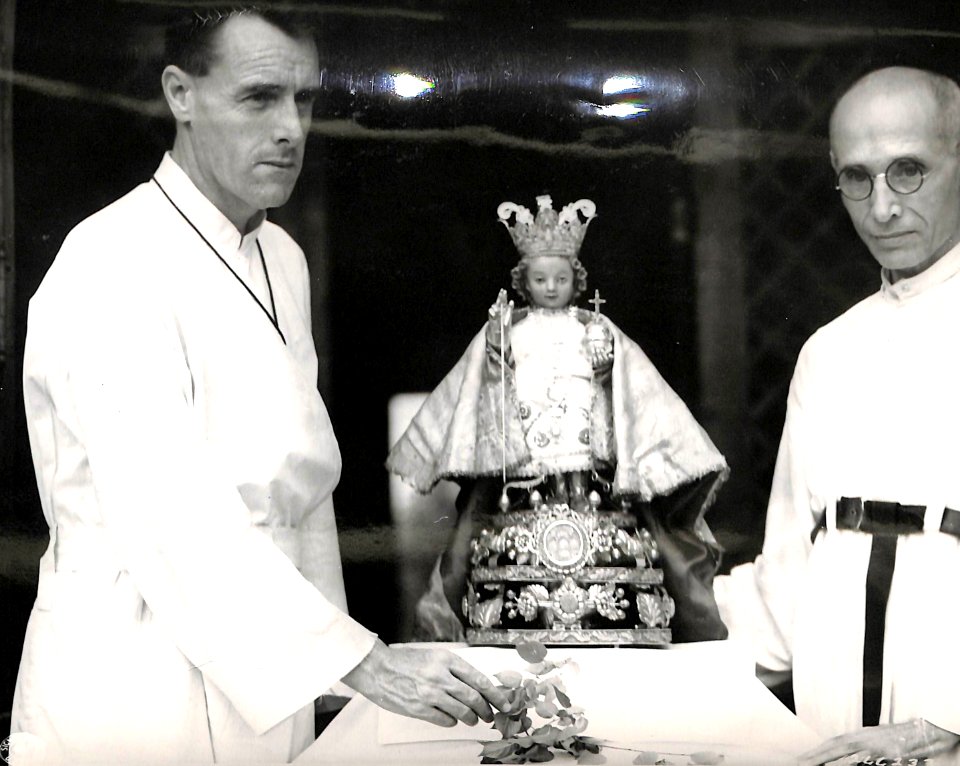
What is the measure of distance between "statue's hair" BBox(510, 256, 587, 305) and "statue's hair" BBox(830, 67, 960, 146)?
3.35ft

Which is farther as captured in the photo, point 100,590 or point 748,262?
point 748,262

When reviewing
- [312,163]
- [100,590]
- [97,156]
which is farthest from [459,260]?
[100,590]

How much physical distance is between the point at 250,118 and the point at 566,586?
1.90m

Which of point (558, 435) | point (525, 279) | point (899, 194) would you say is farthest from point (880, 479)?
point (525, 279)

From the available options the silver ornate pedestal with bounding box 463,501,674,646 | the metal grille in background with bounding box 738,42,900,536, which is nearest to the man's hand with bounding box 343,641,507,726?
the silver ornate pedestal with bounding box 463,501,674,646

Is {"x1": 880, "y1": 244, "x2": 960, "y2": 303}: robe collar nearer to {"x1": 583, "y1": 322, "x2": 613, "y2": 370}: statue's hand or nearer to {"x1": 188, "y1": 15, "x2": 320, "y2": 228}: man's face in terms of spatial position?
{"x1": 583, "y1": 322, "x2": 613, "y2": 370}: statue's hand

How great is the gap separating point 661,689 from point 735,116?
1.99 meters

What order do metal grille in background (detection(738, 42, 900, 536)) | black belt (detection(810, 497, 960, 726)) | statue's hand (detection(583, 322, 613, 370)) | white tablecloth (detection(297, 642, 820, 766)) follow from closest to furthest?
white tablecloth (detection(297, 642, 820, 766)) < black belt (detection(810, 497, 960, 726)) < statue's hand (detection(583, 322, 613, 370)) < metal grille in background (detection(738, 42, 900, 536))

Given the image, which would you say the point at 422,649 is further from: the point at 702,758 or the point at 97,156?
the point at 97,156

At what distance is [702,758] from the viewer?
489 cm

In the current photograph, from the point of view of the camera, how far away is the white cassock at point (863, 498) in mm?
4961

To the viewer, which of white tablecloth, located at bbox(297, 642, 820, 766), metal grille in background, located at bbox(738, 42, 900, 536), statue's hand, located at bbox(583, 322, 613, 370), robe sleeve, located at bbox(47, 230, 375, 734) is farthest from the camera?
metal grille in background, located at bbox(738, 42, 900, 536)

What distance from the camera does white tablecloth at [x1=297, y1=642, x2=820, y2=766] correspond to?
192 inches

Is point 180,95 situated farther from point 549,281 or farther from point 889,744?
point 889,744
